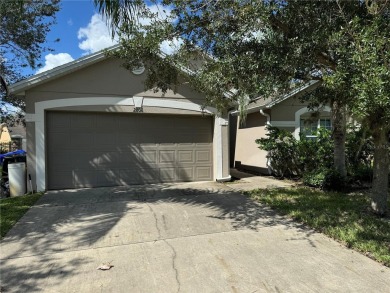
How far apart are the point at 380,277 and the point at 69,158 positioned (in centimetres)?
893

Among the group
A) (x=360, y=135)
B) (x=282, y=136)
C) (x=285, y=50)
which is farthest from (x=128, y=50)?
(x=360, y=135)

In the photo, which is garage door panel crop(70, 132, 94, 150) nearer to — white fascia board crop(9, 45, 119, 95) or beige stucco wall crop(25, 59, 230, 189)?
beige stucco wall crop(25, 59, 230, 189)

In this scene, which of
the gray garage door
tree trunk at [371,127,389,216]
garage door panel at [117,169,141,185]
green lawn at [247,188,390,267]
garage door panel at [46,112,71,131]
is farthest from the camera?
garage door panel at [117,169,141,185]

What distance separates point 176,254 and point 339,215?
149 inches

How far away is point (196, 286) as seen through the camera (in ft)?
12.9

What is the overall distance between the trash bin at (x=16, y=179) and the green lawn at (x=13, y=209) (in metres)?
0.42

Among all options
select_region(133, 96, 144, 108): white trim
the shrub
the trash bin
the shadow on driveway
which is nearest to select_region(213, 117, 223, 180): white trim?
the shadow on driveway

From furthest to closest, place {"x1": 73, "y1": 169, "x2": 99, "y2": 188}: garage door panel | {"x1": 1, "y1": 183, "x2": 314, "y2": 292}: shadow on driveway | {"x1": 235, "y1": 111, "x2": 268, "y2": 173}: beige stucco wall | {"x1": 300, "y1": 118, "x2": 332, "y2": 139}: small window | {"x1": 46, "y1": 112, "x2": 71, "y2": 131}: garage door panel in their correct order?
{"x1": 235, "y1": 111, "x2": 268, "y2": 173}: beige stucco wall → {"x1": 300, "y1": 118, "x2": 332, "y2": 139}: small window → {"x1": 73, "y1": 169, "x2": 99, "y2": 188}: garage door panel → {"x1": 46, "y1": 112, "x2": 71, "y2": 131}: garage door panel → {"x1": 1, "y1": 183, "x2": 314, "y2": 292}: shadow on driveway

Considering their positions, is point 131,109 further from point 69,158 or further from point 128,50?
point 128,50

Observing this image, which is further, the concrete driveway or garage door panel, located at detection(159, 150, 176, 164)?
garage door panel, located at detection(159, 150, 176, 164)

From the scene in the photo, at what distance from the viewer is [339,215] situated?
6.84 meters

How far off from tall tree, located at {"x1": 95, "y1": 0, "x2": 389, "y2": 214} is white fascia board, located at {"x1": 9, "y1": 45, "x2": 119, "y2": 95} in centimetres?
357

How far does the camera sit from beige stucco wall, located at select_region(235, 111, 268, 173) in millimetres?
13750

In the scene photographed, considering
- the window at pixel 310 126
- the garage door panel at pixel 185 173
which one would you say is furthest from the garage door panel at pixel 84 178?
the window at pixel 310 126
